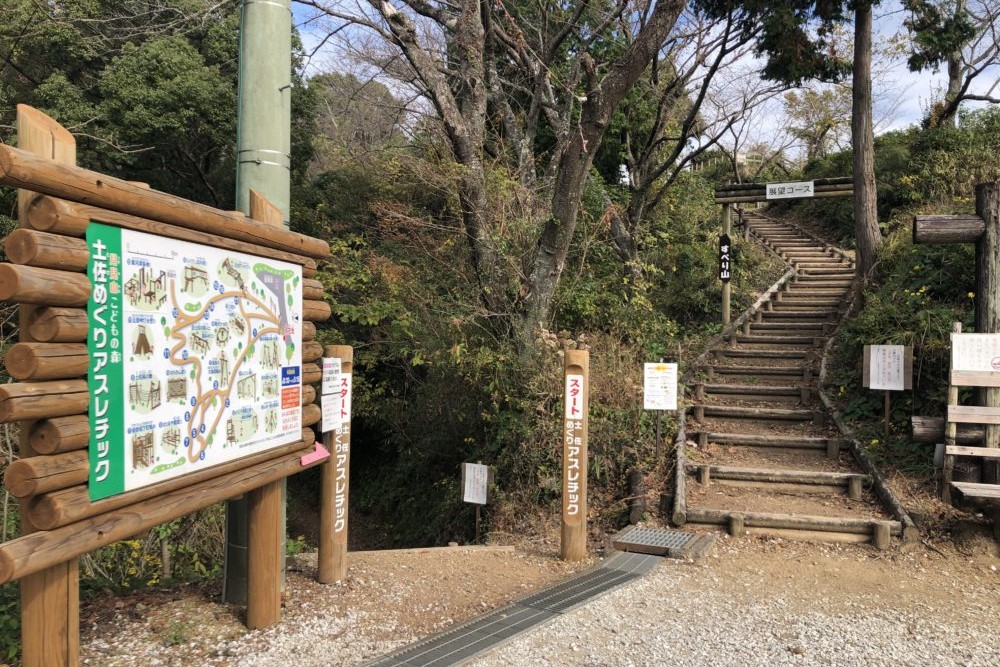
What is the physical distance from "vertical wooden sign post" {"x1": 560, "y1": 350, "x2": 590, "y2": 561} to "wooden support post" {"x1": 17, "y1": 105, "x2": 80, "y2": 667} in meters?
3.54

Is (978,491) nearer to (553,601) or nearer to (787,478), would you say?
(787,478)

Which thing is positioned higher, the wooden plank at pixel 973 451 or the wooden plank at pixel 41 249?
the wooden plank at pixel 41 249

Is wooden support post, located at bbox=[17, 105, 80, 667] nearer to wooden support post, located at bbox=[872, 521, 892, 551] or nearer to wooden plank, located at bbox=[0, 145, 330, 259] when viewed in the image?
wooden plank, located at bbox=[0, 145, 330, 259]

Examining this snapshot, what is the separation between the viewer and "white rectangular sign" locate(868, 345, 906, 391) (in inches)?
266

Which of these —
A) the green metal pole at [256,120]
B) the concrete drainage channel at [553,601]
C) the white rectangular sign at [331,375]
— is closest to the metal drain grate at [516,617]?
the concrete drainage channel at [553,601]

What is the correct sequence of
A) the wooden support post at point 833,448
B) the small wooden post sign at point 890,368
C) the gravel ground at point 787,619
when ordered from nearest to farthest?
the gravel ground at point 787,619
the small wooden post sign at point 890,368
the wooden support post at point 833,448

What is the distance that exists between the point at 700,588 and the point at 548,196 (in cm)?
712

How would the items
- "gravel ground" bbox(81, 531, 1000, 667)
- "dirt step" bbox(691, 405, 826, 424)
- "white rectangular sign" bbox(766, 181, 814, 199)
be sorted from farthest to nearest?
"white rectangular sign" bbox(766, 181, 814, 199) < "dirt step" bbox(691, 405, 826, 424) < "gravel ground" bbox(81, 531, 1000, 667)

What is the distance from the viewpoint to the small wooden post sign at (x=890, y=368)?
6742mm

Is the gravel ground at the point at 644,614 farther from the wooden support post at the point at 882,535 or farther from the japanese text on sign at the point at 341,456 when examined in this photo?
the japanese text on sign at the point at 341,456

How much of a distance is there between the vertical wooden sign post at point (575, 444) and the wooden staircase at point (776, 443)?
144 cm

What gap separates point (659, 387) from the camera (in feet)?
22.6

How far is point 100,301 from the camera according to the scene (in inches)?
99.7

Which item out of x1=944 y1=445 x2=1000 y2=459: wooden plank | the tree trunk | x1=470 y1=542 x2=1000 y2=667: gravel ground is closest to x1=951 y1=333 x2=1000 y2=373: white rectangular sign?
x1=944 y1=445 x2=1000 y2=459: wooden plank
